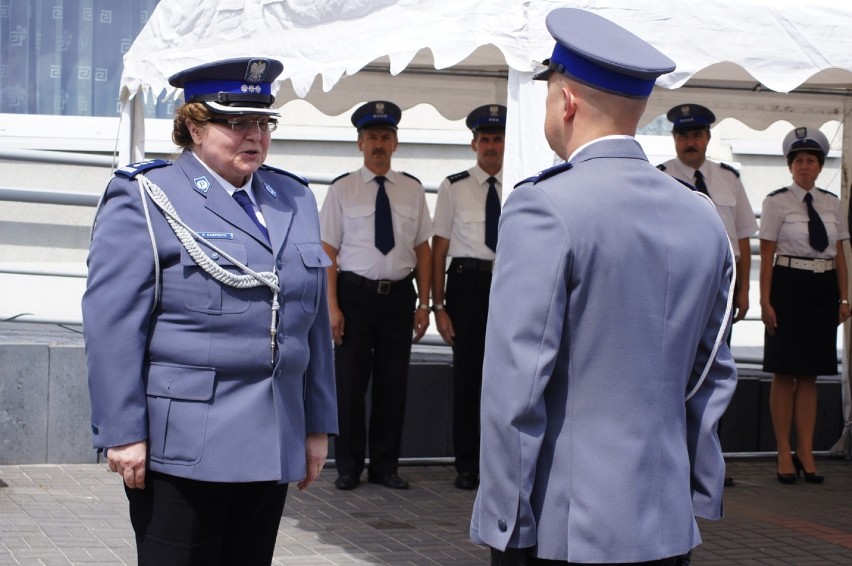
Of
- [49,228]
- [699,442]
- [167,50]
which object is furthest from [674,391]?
[49,228]

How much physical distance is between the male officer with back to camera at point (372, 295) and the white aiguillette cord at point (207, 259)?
3963 mm

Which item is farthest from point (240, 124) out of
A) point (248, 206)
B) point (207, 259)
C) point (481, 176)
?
point (481, 176)

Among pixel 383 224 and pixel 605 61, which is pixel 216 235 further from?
pixel 383 224

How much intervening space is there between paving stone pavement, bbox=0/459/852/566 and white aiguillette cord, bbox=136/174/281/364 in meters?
2.57

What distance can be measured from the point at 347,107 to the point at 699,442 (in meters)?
5.50

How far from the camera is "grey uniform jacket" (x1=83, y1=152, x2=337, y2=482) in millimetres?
3143

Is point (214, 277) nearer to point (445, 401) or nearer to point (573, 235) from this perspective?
point (573, 235)

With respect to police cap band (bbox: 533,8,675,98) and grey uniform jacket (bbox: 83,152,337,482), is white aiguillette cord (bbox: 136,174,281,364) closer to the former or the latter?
grey uniform jacket (bbox: 83,152,337,482)

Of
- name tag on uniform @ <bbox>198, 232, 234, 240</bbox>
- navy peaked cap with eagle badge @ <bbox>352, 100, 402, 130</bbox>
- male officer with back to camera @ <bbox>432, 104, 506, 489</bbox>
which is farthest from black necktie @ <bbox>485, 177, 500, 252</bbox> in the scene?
name tag on uniform @ <bbox>198, 232, 234, 240</bbox>

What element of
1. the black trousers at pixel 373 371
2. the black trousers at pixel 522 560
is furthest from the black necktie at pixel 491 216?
the black trousers at pixel 522 560

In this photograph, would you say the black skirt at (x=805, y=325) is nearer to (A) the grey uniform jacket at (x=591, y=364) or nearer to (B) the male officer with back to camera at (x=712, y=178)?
(B) the male officer with back to camera at (x=712, y=178)

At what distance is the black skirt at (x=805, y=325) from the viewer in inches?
310

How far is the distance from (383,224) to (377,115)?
2.00 feet

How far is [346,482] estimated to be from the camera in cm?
723
